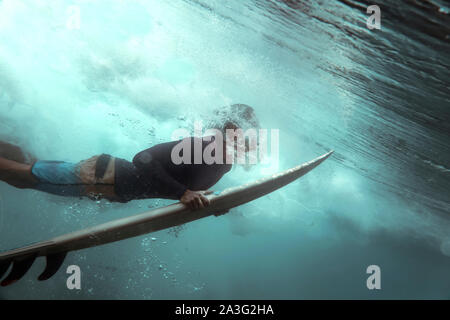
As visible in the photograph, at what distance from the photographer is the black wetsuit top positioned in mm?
3395

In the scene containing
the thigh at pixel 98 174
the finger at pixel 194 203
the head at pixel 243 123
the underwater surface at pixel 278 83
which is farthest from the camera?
the underwater surface at pixel 278 83

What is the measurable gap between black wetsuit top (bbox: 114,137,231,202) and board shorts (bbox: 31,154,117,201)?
0.46 feet

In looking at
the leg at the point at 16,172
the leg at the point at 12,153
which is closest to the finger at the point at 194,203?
the leg at the point at 16,172

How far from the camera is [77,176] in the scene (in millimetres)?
3773

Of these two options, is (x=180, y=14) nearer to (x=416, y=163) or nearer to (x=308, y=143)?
(x=308, y=143)

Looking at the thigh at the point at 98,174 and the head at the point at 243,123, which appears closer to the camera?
the thigh at the point at 98,174

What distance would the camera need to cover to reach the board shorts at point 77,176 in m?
3.74

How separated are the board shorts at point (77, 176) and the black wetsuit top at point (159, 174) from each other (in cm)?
14

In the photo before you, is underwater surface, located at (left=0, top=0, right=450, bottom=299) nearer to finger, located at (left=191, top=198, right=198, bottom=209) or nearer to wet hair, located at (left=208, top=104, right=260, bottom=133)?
wet hair, located at (left=208, top=104, right=260, bottom=133)

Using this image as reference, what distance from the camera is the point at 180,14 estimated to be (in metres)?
8.38

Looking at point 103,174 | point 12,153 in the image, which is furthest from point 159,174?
point 12,153

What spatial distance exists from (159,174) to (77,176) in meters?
1.31

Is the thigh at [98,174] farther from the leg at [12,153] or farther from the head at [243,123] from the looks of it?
the head at [243,123]

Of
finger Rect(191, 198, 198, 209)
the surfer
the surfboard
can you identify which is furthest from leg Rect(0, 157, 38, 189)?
finger Rect(191, 198, 198, 209)
